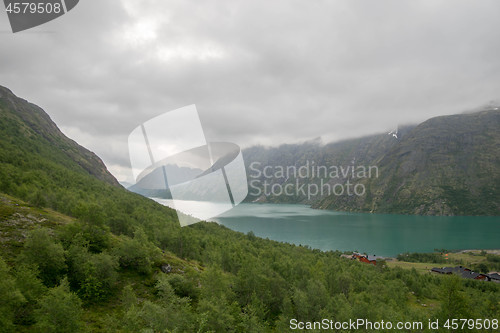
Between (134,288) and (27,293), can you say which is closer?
(27,293)

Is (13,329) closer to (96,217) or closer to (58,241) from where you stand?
(58,241)

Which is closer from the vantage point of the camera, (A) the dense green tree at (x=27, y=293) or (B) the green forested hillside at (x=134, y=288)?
(B) the green forested hillside at (x=134, y=288)

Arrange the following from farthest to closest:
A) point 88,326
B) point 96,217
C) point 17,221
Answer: point 96,217, point 17,221, point 88,326

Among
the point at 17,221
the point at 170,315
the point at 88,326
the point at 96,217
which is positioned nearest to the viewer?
the point at 170,315

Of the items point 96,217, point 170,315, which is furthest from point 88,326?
point 96,217

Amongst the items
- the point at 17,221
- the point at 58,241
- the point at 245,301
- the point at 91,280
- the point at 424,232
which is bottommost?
the point at 424,232

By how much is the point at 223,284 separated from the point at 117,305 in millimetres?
13638

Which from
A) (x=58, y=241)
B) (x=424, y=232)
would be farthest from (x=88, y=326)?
(x=424, y=232)

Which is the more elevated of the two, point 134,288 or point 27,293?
point 27,293

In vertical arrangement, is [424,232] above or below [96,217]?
below

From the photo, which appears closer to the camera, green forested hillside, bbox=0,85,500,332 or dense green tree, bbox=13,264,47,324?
green forested hillside, bbox=0,85,500,332

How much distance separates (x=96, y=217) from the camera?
138 feet

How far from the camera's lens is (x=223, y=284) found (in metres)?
34.8

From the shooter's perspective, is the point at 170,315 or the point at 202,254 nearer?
the point at 170,315
